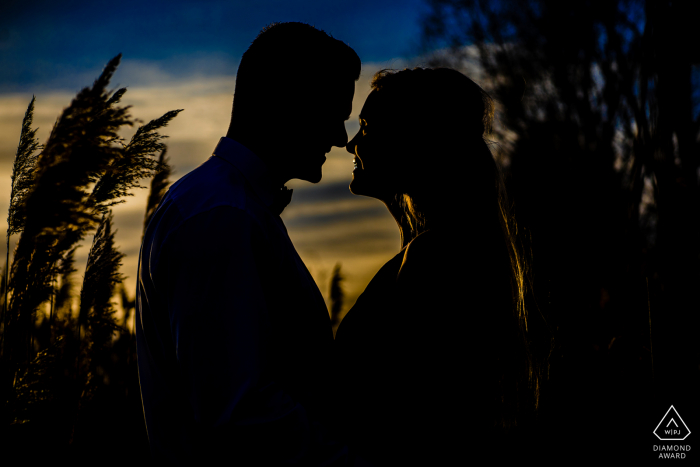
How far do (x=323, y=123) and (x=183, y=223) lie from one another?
0.82 metres

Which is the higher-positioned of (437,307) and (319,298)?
(319,298)

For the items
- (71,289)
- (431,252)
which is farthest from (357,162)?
(71,289)

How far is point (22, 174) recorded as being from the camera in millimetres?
2496

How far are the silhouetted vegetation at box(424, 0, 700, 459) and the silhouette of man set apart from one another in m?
1.55

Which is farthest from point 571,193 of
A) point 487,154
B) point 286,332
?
point 286,332

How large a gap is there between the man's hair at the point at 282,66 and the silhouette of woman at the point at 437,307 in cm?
68

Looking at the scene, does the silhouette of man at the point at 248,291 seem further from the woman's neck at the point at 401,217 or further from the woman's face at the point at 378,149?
the woman's neck at the point at 401,217

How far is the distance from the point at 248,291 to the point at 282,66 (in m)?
0.92

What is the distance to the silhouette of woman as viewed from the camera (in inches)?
68.8

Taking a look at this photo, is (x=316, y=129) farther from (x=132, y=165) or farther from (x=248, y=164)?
(x=132, y=165)

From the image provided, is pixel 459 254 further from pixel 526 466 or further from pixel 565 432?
pixel 565 432

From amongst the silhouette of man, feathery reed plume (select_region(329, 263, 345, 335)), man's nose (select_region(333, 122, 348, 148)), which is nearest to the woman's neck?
man's nose (select_region(333, 122, 348, 148))

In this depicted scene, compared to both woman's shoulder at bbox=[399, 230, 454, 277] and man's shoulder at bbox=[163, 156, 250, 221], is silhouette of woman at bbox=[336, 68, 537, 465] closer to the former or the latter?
woman's shoulder at bbox=[399, 230, 454, 277]

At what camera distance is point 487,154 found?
2404 mm
